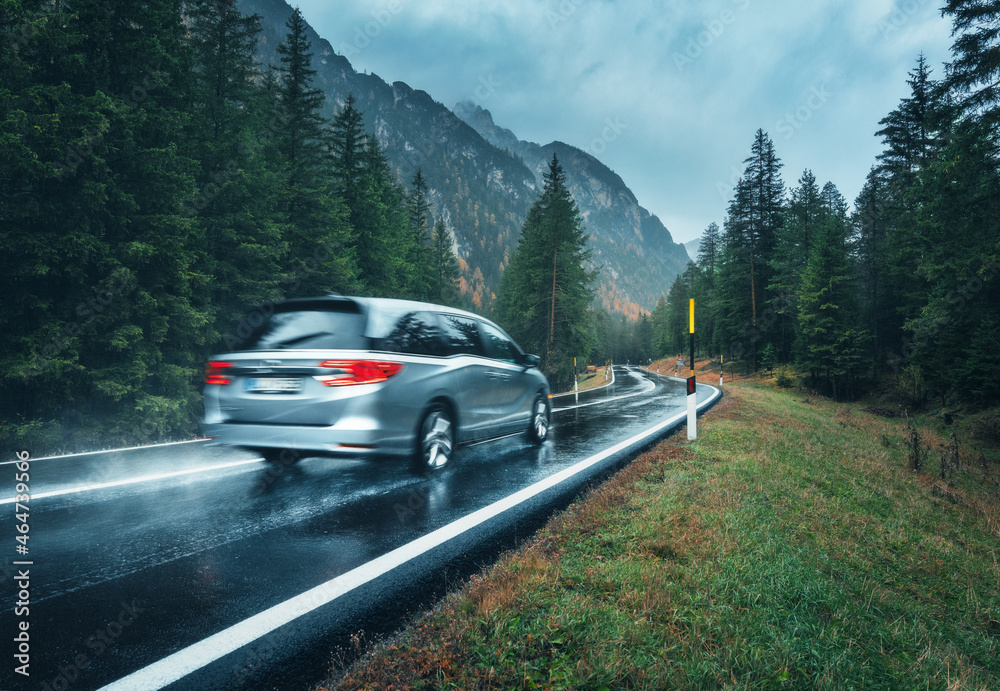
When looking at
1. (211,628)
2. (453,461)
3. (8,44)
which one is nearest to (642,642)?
(211,628)

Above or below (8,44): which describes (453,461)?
below

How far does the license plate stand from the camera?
4.43m

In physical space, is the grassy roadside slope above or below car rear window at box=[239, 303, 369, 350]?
below

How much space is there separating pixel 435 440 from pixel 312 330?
1798 mm

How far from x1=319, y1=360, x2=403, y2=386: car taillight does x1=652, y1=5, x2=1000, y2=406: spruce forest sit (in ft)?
63.5

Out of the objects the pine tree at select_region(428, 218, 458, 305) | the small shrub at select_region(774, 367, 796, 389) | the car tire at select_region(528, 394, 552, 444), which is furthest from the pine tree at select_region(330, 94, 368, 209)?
the small shrub at select_region(774, 367, 796, 389)

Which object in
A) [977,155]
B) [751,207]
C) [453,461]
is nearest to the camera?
[453,461]

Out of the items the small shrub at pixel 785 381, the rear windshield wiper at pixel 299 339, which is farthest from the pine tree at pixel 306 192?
the small shrub at pixel 785 381

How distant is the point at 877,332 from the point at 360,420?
36432 mm

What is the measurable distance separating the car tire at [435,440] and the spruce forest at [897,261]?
61.2 ft

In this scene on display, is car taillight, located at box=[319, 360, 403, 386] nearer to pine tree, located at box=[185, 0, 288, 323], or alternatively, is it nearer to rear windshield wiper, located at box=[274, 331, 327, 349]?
rear windshield wiper, located at box=[274, 331, 327, 349]

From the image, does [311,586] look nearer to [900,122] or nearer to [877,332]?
[877,332]

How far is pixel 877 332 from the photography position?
97.0ft

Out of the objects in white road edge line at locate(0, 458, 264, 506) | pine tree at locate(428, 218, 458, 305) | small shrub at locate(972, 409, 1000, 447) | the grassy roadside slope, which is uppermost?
pine tree at locate(428, 218, 458, 305)
